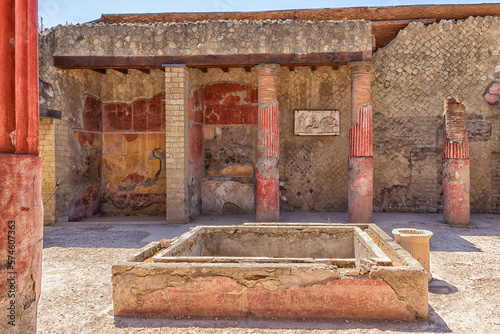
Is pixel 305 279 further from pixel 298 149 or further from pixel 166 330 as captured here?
pixel 298 149

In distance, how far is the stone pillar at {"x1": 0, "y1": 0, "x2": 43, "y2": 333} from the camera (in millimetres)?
1102

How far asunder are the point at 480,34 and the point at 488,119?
80.1 inches

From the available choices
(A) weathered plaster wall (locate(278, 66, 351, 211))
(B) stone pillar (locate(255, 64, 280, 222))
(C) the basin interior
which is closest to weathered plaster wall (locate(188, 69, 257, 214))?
(A) weathered plaster wall (locate(278, 66, 351, 211))

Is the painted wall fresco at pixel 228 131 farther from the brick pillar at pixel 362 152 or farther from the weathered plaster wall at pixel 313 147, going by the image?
the brick pillar at pixel 362 152

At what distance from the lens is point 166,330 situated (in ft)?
9.05

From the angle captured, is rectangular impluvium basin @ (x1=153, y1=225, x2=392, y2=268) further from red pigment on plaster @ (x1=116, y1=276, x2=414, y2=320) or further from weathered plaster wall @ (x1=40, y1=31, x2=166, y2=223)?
weathered plaster wall @ (x1=40, y1=31, x2=166, y2=223)

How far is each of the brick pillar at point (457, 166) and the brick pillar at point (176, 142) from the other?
5.33 m

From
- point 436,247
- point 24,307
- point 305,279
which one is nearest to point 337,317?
point 305,279

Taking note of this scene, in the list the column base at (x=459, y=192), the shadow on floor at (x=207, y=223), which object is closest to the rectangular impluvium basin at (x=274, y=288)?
the shadow on floor at (x=207, y=223)

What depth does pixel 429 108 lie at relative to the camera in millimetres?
8547

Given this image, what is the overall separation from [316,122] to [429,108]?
2714mm

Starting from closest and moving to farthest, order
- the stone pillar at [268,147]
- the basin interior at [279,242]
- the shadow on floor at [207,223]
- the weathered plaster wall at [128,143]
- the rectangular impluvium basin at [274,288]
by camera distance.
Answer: the rectangular impluvium basin at [274,288], the basin interior at [279,242], the shadow on floor at [207,223], the stone pillar at [268,147], the weathered plaster wall at [128,143]

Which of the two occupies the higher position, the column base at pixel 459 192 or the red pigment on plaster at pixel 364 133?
the red pigment on plaster at pixel 364 133

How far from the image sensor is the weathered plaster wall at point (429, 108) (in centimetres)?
844
